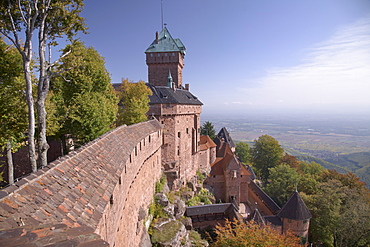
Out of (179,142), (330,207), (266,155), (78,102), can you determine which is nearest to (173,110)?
(179,142)

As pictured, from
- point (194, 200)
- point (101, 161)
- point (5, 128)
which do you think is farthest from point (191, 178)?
point (101, 161)

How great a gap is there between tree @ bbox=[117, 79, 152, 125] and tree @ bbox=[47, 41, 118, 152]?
223 centimetres

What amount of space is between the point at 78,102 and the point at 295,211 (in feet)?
67.0

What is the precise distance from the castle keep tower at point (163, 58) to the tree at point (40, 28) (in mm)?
17446

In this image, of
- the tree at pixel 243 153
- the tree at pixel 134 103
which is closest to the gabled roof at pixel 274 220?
the tree at pixel 134 103

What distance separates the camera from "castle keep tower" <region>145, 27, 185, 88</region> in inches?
1057

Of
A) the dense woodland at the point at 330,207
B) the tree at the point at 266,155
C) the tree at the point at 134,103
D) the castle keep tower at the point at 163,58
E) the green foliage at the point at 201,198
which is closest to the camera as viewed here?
the tree at the point at 134,103

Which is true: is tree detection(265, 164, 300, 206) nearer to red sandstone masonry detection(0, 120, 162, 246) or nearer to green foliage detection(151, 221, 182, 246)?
green foliage detection(151, 221, 182, 246)

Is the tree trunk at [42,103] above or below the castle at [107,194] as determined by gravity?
above

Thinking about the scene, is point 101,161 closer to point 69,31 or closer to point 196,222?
point 69,31

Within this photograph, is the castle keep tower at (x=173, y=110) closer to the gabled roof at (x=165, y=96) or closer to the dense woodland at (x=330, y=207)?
the gabled roof at (x=165, y=96)

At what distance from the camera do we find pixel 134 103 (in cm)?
1591

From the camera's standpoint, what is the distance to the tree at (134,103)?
16.0 meters

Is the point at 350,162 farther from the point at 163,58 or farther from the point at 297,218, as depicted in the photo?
the point at 163,58
